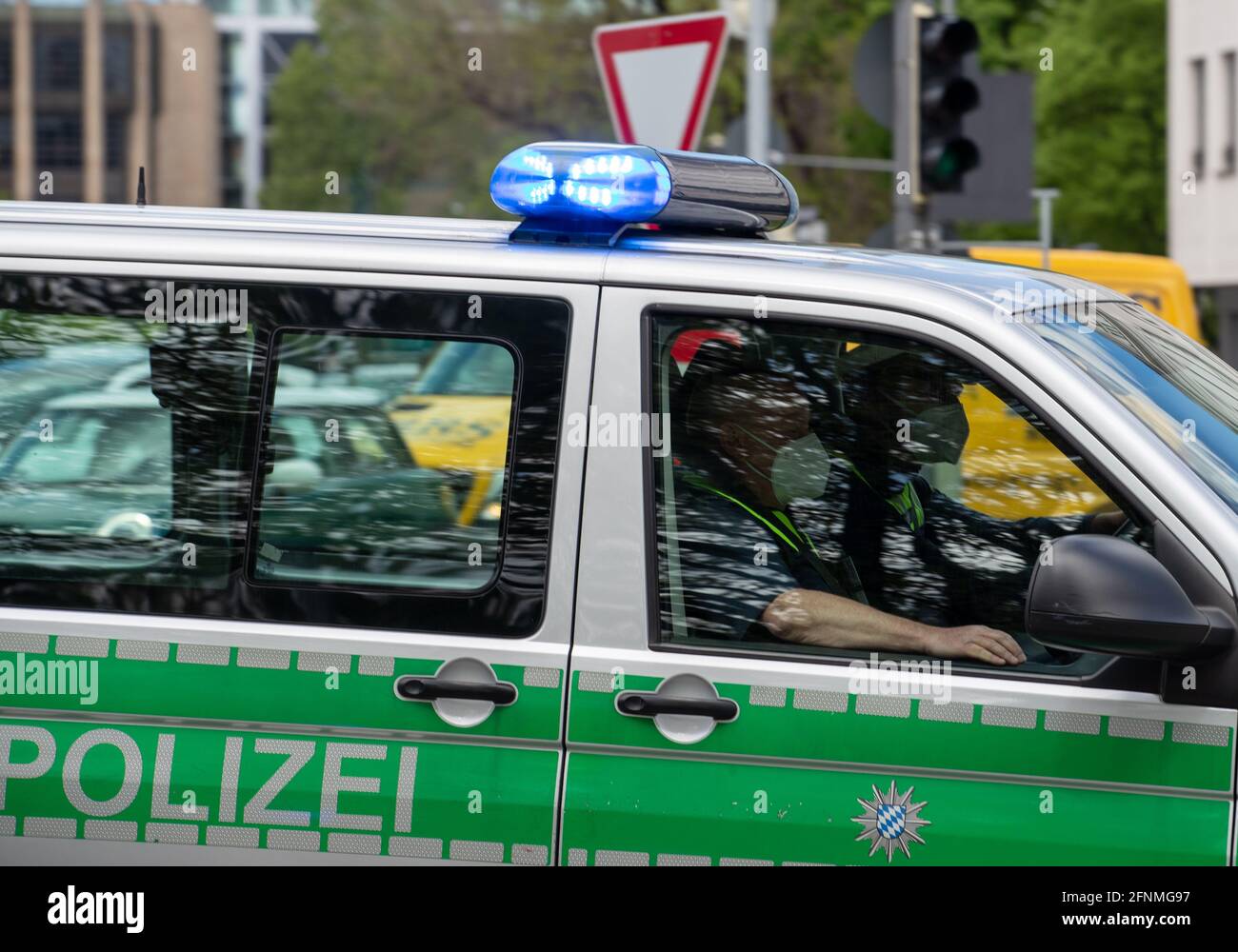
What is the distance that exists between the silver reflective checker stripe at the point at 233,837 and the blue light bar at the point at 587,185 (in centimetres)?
121

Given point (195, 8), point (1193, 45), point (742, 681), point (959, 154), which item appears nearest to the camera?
point (742, 681)

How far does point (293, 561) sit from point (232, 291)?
50 centimetres

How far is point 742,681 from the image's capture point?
295cm

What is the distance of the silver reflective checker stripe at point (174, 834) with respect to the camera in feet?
10.0

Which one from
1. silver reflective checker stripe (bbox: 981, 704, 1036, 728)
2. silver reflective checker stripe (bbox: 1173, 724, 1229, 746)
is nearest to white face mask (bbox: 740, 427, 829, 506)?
silver reflective checker stripe (bbox: 981, 704, 1036, 728)

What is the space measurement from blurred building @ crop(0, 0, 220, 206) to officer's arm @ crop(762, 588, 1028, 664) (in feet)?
286

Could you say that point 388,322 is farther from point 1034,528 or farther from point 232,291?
point 1034,528

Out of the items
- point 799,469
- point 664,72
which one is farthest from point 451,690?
point 664,72

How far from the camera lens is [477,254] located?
3137 mm

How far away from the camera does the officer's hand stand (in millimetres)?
2945

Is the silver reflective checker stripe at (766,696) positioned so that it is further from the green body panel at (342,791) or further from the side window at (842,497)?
the green body panel at (342,791)

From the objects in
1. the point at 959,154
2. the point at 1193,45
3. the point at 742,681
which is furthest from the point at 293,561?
the point at 1193,45

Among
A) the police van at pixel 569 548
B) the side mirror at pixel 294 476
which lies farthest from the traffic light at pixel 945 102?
the side mirror at pixel 294 476

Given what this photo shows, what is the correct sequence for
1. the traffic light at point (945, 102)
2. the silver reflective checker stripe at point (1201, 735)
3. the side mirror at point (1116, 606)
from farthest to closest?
the traffic light at point (945, 102) → the silver reflective checker stripe at point (1201, 735) → the side mirror at point (1116, 606)
